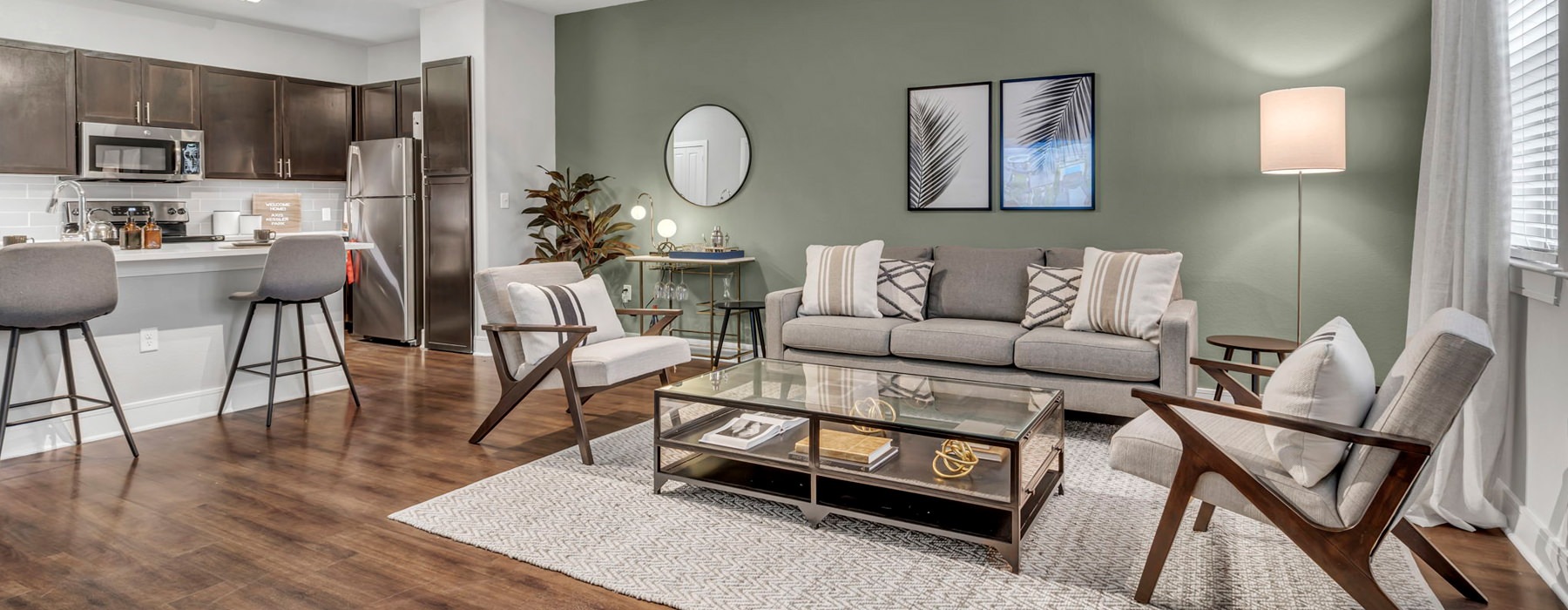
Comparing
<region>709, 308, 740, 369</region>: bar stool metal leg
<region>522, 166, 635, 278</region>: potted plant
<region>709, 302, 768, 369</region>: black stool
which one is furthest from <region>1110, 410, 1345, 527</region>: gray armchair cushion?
<region>522, 166, 635, 278</region>: potted plant

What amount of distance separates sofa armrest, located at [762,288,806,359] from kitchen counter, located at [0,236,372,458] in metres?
2.38

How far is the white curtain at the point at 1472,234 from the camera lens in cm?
272

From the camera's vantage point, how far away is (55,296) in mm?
3316

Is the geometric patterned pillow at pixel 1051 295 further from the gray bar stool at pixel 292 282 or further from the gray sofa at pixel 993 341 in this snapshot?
the gray bar stool at pixel 292 282

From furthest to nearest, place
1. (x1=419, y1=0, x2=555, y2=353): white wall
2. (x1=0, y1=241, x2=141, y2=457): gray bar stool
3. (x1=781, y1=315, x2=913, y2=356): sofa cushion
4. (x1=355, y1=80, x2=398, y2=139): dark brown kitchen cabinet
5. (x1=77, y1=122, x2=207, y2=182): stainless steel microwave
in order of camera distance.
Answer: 1. (x1=355, y1=80, x2=398, y2=139): dark brown kitchen cabinet
2. (x1=419, y1=0, x2=555, y2=353): white wall
3. (x1=77, y1=122, x2=207, y2=182): stainless steel microwave
4. (x1=781, y1=315, x2=913, y2=356): sofa cushion
5. (x1=0, y1=241, x2=141, y2=457): gray bar stool

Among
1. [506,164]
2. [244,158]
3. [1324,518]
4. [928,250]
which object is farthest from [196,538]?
[244,158]

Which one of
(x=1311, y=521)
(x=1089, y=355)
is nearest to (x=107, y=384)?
(x=1089, y=355)

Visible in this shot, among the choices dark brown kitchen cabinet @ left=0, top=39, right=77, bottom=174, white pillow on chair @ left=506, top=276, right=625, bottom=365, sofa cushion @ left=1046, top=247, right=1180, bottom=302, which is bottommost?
white pillow on chair @ left=506, top=276, right=625, bottom=365

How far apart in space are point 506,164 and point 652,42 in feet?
4.60

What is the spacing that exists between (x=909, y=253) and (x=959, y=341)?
37.5 inches

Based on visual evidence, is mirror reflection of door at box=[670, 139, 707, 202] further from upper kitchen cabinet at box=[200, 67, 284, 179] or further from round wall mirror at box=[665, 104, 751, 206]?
upper kitchen cabinet at box=[200, 67, 284, 179]

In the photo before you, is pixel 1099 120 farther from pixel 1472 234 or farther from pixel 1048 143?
pixel 1472 234

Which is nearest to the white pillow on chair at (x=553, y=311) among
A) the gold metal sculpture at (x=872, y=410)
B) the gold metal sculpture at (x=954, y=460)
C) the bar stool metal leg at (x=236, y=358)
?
the gold metal sculpture at (x=872, y=410)

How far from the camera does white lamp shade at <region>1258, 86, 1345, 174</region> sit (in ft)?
12.1
